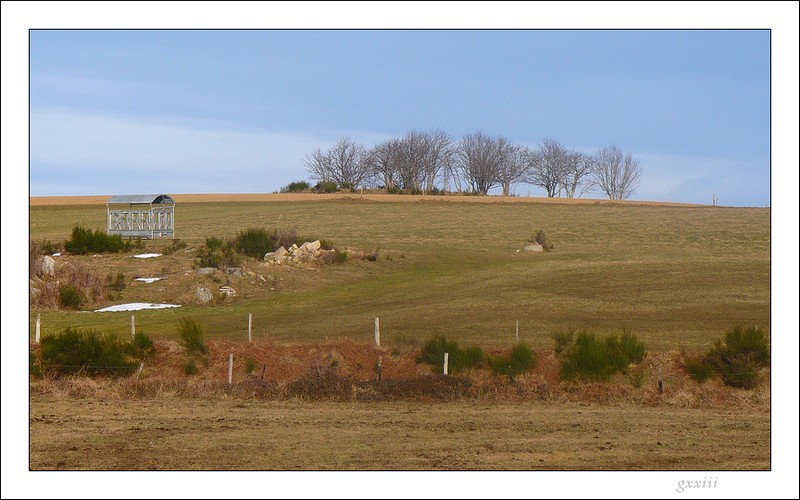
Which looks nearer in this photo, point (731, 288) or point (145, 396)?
point (145, 396)

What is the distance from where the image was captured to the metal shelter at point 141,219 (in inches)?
2126

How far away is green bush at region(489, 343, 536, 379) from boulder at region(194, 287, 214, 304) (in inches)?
661

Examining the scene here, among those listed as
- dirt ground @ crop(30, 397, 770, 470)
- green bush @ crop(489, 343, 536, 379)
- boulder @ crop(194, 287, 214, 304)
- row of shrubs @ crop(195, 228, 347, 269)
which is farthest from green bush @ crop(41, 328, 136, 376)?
row of shrubs @ crop(195, 228, 347, 269)

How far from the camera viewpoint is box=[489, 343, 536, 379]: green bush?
2178 centimetres

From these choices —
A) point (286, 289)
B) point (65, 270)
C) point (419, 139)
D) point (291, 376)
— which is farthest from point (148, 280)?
point (419, 139)

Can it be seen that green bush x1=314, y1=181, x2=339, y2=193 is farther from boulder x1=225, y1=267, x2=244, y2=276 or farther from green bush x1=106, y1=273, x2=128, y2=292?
green bush x1=106, y1=273, x2=128, y2=292

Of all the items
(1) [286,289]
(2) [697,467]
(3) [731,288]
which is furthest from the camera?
(1) [286,289]

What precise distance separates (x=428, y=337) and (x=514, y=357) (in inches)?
167

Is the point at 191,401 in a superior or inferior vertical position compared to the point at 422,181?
inferior

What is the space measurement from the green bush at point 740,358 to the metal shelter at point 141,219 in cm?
3880

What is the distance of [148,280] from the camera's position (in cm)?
3875

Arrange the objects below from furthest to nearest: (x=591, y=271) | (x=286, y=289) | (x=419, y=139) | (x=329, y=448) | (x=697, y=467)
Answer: (x=419, y=139) < (x=591, y=271) < (x=286, y=289) < (x=329, y=448) < (x=697, y=467)

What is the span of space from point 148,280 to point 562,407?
24.9 meters

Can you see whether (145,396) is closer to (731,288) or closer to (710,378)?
(710,378)
